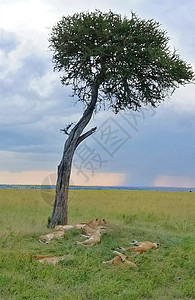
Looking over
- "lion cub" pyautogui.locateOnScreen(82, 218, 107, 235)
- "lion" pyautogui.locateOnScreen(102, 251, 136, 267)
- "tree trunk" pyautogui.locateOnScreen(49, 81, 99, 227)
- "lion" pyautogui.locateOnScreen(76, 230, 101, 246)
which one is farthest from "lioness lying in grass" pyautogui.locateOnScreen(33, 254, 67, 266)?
"tree trunk" pyautogui.locateOnScreen(49, 81, 99, 227)

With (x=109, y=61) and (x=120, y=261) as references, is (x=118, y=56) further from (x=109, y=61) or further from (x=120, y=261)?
(x=120, y=261)

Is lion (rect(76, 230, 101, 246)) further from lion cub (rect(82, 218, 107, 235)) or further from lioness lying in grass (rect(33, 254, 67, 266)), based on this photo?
lioness lying in grass (rect(33, 254, 67, 266))

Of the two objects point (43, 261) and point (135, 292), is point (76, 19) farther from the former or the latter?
point (135, 292)

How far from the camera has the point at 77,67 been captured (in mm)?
14445

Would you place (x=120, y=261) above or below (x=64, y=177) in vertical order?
below

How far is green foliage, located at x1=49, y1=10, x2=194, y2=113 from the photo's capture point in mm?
13547

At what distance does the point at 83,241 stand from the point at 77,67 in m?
6.77

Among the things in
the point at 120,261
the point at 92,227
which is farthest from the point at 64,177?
the point at 120,261

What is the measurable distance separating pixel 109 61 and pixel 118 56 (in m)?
0.39

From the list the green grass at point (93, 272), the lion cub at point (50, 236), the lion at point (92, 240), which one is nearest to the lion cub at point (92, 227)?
the green grass at point (93, 272)

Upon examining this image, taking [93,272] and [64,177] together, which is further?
[64,177]

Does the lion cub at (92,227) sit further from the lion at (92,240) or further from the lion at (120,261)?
the lion at (120,261)

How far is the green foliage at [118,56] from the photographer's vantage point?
13547 millimetres

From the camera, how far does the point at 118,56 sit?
13.8 meters
